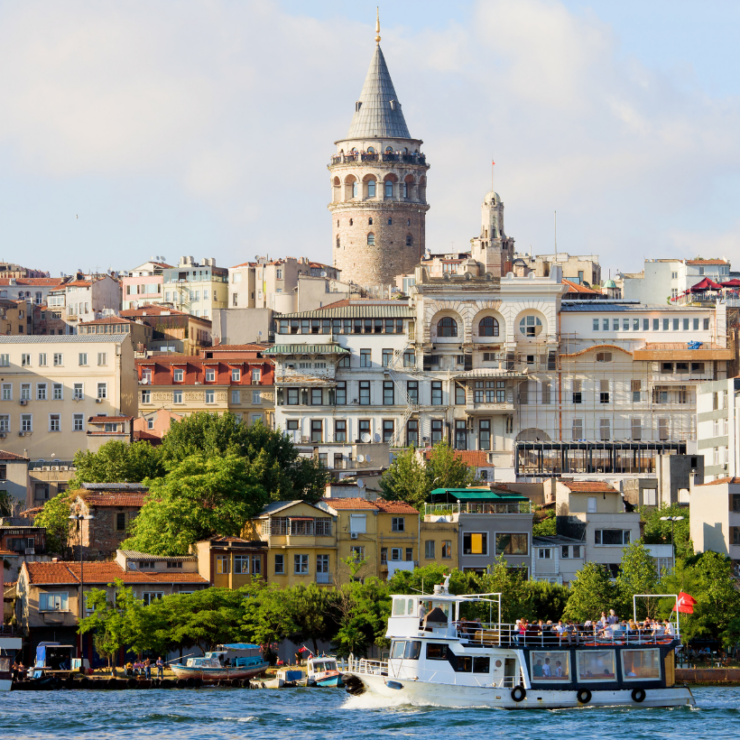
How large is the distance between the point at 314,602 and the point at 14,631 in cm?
1247

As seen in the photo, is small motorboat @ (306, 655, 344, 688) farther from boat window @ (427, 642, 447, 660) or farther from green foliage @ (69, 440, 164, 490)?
green foliage @ (69, 440, 164, 490)

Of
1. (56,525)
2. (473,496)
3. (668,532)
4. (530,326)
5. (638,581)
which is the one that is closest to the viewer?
(638,581)

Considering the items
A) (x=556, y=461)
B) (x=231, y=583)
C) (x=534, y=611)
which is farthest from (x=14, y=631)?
(x=556, y=461)

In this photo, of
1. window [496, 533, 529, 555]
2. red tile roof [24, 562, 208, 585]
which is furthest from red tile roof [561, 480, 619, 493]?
red tile roof [24, 562, 208, 585]

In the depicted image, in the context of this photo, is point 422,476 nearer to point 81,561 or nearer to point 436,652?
point 81,561

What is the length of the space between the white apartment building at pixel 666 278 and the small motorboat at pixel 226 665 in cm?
8210

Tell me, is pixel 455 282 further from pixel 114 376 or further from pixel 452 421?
pixel 114 376

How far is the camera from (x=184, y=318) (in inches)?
5566

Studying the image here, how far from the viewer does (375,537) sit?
258ft

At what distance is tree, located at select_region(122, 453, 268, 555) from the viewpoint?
78.7 metres

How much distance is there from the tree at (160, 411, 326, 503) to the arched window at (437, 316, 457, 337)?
18587mm

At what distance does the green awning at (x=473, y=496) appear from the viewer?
266 feet

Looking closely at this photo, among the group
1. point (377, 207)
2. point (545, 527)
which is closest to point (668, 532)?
point (545, 527)

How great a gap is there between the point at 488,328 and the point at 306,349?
1210 cm
